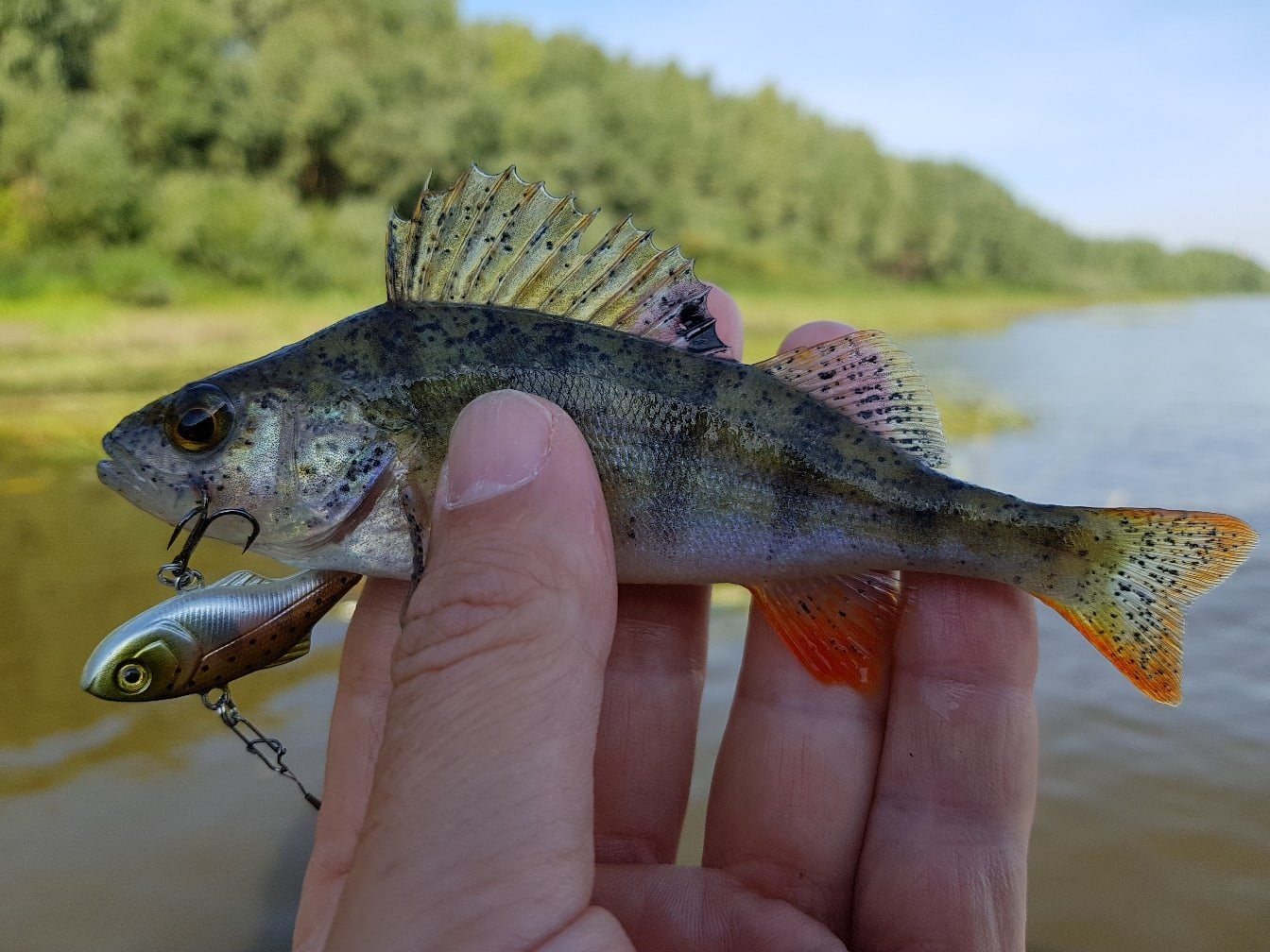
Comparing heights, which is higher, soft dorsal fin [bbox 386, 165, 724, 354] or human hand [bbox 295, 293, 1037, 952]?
soft dorsal fin [bbox 386, 165, 724, 354]

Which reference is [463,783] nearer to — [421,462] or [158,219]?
[421,462]

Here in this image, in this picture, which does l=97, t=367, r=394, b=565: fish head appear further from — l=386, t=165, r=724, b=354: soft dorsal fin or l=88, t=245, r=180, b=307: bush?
l=88, t=245, r=180, b=307: bush

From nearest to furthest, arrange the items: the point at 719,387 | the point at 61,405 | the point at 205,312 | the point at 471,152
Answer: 1. the point at 719,387
2. the point at 61,405
3. the point at 205,312
4. the point at 471,152

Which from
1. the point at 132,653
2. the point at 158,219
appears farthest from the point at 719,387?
the point at 158,219

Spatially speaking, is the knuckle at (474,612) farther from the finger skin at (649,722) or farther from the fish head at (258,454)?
the finger skin at (649,722)

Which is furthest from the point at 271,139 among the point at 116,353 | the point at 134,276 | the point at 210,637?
the point at 210,637

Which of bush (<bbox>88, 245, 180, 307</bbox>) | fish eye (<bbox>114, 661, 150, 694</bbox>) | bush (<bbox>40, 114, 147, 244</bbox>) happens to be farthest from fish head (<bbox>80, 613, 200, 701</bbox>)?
bush (<bbox>40, 114, 147, 244</bbox>)
